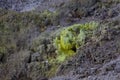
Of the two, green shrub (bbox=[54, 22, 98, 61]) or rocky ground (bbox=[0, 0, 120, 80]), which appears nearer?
rocky ground (bbox=[0, 0, 120, 80])

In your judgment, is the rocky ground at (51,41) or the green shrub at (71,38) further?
the green shrub at (71,38)

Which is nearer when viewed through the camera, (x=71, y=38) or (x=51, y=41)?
(x=71, y=38)

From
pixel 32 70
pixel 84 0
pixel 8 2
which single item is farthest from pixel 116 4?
pixel 8 2

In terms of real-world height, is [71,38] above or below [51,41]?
above
